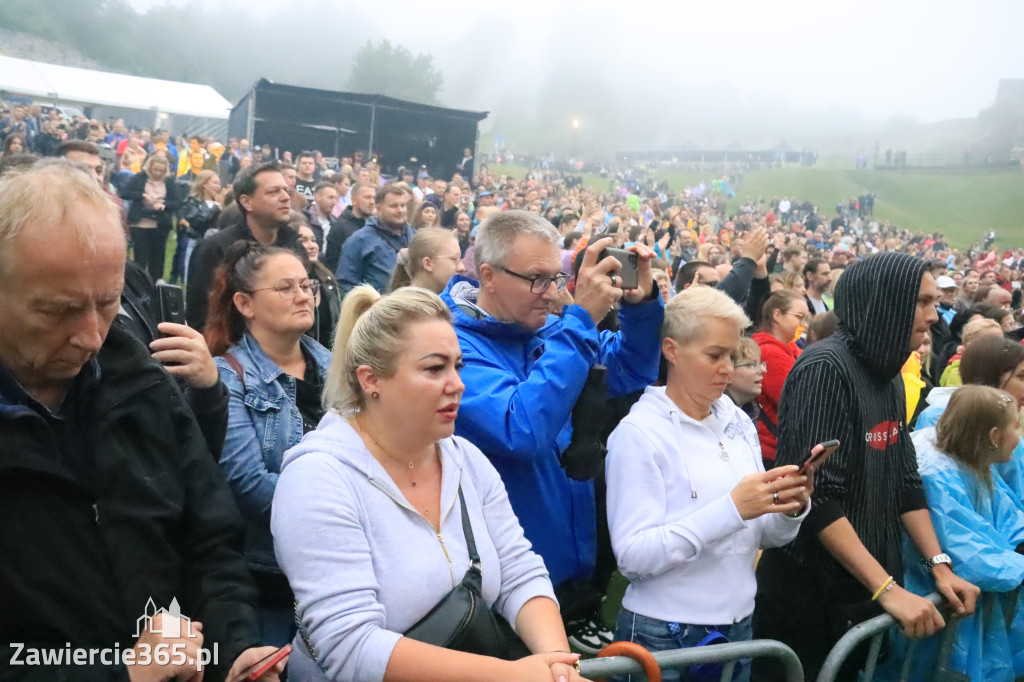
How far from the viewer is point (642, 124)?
336 ft

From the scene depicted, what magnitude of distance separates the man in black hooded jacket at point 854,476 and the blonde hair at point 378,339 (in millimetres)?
1520

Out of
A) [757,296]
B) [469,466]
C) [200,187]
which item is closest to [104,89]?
[200,187]

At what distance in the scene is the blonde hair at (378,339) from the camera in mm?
2217

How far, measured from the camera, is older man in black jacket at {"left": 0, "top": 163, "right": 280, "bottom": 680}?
1589 mm

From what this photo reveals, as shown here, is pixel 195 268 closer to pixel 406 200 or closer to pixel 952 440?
pixel 406 200

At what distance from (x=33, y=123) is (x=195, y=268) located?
1700 cm

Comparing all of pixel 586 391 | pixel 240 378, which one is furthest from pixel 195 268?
pixel 586 391

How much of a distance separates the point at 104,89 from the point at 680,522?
36391mm

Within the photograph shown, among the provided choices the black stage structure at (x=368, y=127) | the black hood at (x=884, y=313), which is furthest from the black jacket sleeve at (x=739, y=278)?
the black stage structure at (x=368, y=127)

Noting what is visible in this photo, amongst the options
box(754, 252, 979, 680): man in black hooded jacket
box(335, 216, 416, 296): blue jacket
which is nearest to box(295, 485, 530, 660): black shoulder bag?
box(754, 252, 979, 680): man in black hooded jacket

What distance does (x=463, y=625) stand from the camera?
6.38ft

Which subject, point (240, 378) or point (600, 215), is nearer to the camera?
point (240, 378)

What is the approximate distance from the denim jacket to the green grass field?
4595 cm

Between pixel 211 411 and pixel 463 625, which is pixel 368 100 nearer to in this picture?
pixel 211 411
